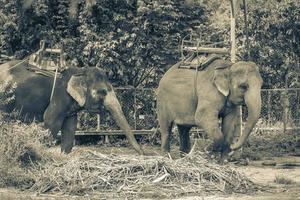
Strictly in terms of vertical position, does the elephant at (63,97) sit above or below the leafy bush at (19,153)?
above

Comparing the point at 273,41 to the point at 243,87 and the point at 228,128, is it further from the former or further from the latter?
the point at 243,87

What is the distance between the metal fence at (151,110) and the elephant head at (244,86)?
588 cm

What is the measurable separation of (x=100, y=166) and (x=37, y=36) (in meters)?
11.3

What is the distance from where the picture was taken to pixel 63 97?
67.6ft

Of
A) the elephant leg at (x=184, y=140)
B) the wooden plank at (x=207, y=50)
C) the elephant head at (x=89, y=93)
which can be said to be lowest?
the elephant leg at (x=184, y=140)

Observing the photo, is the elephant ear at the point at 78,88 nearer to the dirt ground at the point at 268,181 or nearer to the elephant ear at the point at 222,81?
the dirt ground at the point at 268,181

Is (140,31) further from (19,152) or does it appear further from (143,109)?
(19,152)

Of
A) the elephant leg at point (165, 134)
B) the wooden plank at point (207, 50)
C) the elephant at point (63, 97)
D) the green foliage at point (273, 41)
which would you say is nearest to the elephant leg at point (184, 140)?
the elephant leg at point (165, 134)

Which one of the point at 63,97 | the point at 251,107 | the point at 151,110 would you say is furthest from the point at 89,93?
the point at 151,110

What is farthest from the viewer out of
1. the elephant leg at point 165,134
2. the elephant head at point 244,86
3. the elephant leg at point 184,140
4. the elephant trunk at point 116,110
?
the elephant leg at point 165,134

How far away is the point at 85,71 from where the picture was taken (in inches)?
811

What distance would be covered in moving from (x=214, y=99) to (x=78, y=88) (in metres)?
3.27

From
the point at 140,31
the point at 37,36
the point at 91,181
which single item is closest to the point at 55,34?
the point at 37,36

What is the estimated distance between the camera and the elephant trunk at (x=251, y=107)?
60.2ft
